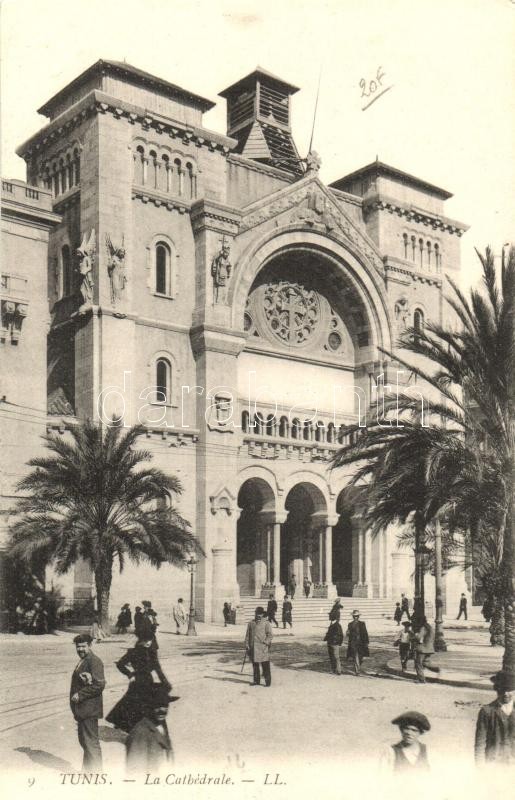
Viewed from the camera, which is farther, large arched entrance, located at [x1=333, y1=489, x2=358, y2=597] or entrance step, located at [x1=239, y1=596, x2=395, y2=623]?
large arched entrance, located at [x1=333, y1=489, x2=358, y2=597]

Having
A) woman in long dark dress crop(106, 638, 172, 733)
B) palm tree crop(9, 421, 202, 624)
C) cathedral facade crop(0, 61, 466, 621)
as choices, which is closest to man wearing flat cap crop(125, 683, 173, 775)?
woman in long dark dress crop(106, 638, 172, 733)

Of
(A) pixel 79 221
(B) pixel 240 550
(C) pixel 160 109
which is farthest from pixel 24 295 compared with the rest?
(B) pixel 240 550

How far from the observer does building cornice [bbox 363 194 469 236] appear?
141ft

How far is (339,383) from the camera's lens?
1670 inches

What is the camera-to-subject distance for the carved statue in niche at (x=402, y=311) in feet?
140

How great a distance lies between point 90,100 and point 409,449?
21.6 metres

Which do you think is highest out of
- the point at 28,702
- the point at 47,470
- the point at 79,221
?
the point at 79,221

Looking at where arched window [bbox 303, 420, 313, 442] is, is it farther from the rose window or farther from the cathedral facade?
the rose window

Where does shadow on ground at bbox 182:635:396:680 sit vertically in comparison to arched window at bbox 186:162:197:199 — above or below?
below

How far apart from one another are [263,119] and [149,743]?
1663 inches

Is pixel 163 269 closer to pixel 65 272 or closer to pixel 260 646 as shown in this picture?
pixel 65 272

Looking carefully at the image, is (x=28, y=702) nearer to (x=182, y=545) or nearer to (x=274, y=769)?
(x=274, y=769)

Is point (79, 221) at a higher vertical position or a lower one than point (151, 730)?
higher

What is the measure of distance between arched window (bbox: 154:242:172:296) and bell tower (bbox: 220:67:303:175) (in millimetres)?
12128
